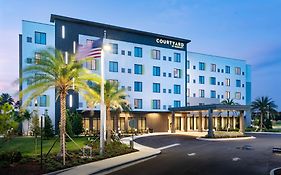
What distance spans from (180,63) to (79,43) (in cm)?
2102

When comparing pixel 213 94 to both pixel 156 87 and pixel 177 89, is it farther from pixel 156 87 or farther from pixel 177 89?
pixel 156 87

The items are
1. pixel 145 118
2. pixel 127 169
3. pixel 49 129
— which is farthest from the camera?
pixel 145 118

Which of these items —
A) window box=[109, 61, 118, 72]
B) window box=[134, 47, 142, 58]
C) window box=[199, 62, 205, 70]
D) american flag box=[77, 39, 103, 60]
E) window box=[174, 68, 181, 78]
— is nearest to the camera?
american flag box=[77, 39, 103, 60]

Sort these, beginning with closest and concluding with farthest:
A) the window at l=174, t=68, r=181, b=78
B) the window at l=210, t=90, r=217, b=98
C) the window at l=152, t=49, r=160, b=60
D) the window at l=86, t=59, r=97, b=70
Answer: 1. the window at l=86, t=59, r=97, b=70
2. the window at l=152, t=49, r=160, b=60
3. the window at l=174, t=68, r=181, b=78
4. the window at l=210, t=90, r=217, b=98

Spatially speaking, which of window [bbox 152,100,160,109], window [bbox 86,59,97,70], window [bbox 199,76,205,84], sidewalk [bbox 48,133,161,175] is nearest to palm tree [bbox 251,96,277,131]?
window [bbox 199,76,205,84]

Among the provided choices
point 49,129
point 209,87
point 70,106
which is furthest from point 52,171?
point 209,87

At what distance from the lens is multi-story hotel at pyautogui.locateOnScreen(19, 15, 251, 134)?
151ft

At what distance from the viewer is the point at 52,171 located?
14969 mm

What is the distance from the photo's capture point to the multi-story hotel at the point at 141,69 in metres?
45.9

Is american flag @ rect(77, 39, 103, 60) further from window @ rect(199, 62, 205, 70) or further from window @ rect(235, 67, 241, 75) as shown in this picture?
window @ rect(235, 67, 241, 75)

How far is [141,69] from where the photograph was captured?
5384 centimetres

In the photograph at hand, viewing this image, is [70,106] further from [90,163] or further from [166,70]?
[90,163]

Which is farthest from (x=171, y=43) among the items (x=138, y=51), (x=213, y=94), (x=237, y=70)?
(x=237, y=70)

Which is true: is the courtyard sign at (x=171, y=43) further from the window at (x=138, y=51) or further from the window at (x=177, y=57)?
the window at (x=138, y=51)
